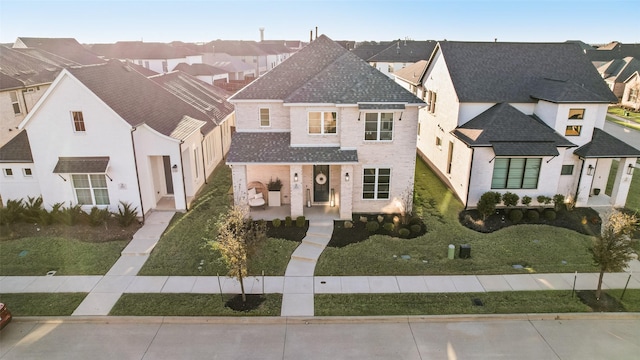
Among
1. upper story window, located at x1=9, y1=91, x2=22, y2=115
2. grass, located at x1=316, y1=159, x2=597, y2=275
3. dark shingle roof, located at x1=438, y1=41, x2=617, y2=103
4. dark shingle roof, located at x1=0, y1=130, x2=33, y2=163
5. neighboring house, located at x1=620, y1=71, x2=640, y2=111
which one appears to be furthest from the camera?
neighboring house, located at x1=620, y1=71, x2=640, y2=111

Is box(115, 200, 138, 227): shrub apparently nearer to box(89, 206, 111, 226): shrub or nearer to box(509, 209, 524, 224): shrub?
box(89, 206, 111, 226): shrub

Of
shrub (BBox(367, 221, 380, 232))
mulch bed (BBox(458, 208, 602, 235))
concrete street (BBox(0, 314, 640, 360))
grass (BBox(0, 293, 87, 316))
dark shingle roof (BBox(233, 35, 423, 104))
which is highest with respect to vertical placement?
dark shingle roof (BBox(233, 35, 423, 104))

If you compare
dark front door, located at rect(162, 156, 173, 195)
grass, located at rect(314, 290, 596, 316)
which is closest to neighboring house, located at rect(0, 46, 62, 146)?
dark front door, located at rect(162, 156, 173, 195)

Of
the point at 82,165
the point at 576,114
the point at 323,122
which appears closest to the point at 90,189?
the point at 82,165

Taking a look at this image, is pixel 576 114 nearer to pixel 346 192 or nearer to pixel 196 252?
pixel 346 192

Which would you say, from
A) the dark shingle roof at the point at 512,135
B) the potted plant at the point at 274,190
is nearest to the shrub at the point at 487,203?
the dark shingle roof at the point at 512,135

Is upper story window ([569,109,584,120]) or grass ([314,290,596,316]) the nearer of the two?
grass ([314,290,596,316])

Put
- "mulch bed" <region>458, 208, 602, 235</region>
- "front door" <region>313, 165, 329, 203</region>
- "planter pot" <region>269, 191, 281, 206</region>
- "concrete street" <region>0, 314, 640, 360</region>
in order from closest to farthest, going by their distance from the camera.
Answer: "concrete street" <region>0, 314, 640, 360</region> → "mulch bed" <region>458, 208, 602, 235</region> → "front door" <region>313, 165, 329, 203</region> → "planter pot" <region>269, 191, 281, 206</region>
